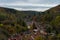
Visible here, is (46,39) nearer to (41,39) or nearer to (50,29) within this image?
(41,39)

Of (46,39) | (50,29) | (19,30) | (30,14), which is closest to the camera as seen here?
(46,39)

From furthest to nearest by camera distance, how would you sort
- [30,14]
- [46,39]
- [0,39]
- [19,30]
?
[30,14], [19,30], [46,39], [0,39]

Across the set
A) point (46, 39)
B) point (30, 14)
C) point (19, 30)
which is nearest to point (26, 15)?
point (30, 14)

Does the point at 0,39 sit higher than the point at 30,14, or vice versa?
the point at 0,39

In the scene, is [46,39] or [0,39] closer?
[0,39]

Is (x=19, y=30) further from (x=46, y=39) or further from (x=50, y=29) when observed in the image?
(x=46, y=39)

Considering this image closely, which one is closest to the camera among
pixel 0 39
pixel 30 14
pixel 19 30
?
pixel 0 39

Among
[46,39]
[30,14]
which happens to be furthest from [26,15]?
[46,39]

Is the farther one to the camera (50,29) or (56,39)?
(50,29)

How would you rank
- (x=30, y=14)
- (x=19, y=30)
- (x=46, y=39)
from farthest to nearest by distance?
(x=30, y=14), (x=19, y=30), (x=46, y=39)

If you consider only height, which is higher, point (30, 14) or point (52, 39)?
point (52, 39)
